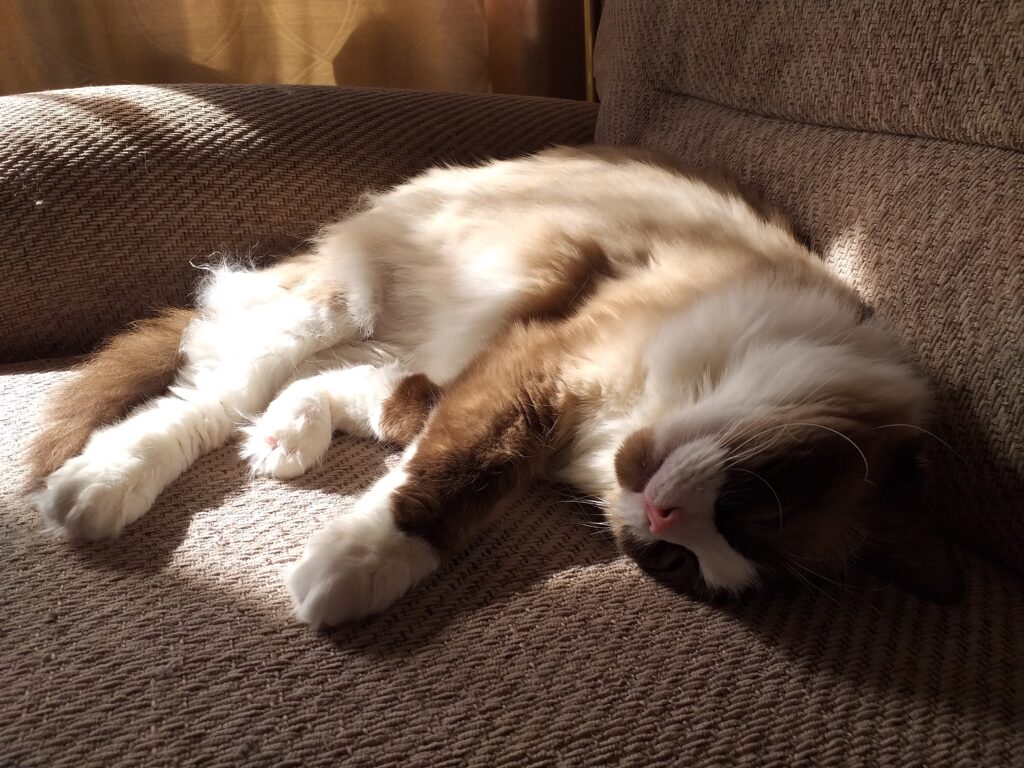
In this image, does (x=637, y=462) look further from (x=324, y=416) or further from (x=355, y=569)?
(x=324, y=416)

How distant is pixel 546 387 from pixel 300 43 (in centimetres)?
187

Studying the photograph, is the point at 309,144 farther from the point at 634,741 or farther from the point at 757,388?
the point at 634,741

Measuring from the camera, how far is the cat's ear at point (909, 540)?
3.83 ft

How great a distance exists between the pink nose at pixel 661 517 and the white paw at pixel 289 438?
599 millimetres

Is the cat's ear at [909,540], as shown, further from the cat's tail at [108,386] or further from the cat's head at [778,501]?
the cat's tail at [108,386]

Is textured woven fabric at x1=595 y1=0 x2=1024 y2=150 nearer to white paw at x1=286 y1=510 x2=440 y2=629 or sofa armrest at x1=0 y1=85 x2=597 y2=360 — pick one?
sofa armrest at x1=0 y1=85 x2=597 y2=360

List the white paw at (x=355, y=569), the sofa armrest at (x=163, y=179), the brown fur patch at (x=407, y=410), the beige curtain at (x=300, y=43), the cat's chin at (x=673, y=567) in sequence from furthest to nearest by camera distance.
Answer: the beige curtain at (x=300, y=43) → the sofa armrest at (x=163, y=179) → the brown fur patch at (x=407, y=410) → the cat's chin at (x=673, y=567) → the white paw at (x=355, y=569)

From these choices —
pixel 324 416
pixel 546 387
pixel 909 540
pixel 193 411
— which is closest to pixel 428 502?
pixel 546 387

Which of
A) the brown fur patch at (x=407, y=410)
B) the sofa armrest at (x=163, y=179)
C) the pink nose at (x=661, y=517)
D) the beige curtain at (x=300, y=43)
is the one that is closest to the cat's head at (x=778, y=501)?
the pink nose at (x=661, y=517)

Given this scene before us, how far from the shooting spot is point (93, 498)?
47.6 inches

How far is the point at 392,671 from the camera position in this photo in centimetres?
100

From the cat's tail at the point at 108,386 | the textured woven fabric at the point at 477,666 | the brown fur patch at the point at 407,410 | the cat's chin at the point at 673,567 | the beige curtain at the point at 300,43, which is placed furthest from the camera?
the beige curtain at the point at 300,43

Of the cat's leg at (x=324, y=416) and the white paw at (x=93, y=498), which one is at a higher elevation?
the white paw at (x=93, y=498)

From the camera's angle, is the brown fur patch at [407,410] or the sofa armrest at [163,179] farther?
the sofa armrest at [163,179]
